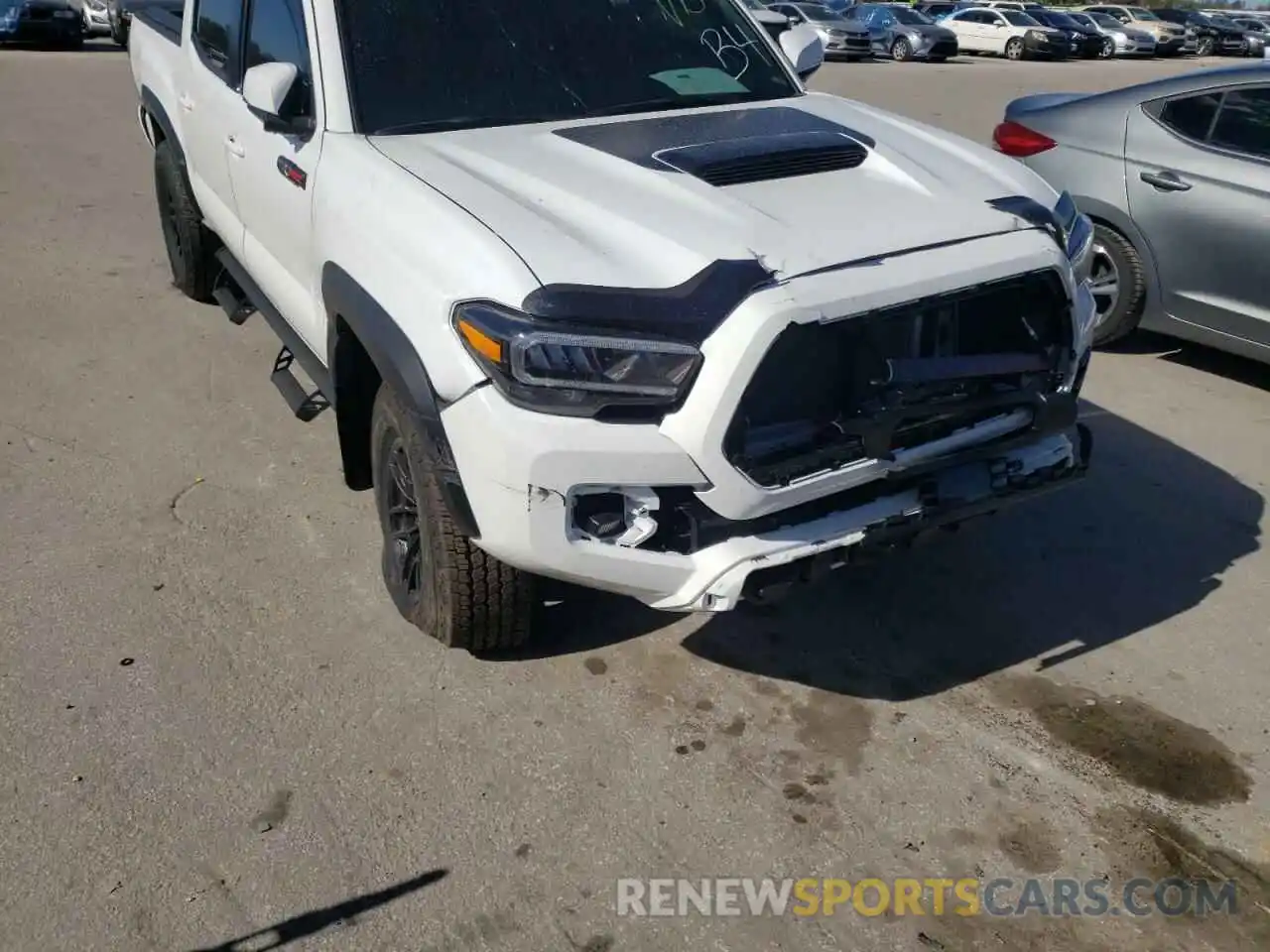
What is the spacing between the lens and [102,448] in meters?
4.67

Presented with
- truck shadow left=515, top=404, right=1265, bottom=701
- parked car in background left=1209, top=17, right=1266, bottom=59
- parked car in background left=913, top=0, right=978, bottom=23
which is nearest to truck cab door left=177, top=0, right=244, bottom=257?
truck shadow left=515, top=404, right=1265, bottom=701

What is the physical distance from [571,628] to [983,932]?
1.51 metres

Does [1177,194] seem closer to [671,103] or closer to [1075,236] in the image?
[1075,236]

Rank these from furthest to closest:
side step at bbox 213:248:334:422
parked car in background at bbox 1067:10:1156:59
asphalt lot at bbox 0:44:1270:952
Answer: parked car in background at bbox 1067:10:1156:59, side step at bbox 213:248:334:422, asphalt lot at bbox 0:44:1270:952

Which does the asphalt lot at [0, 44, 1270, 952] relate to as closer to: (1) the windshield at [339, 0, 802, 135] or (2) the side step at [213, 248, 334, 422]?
(2) the side step at [213, 248, 334, 422]

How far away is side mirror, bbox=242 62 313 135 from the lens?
344cm

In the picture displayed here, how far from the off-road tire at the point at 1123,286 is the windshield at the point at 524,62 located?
237cm

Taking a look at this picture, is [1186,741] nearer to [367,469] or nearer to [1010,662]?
[1010,662]

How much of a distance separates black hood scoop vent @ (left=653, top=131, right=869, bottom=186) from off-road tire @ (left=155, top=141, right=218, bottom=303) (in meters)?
3.30

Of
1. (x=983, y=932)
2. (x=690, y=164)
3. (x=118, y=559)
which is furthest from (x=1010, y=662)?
(x=118, y=559)

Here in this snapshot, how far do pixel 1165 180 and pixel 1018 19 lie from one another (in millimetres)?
31101

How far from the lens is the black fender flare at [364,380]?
2.84 metres

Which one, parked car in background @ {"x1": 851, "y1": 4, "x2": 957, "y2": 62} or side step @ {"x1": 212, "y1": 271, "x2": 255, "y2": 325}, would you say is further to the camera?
parked car in background @ {"x1": 851, "y1": 4, "x2": 957, "y2": 62}

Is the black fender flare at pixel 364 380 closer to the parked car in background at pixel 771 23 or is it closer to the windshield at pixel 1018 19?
the parked car in background at pixel 771 23
